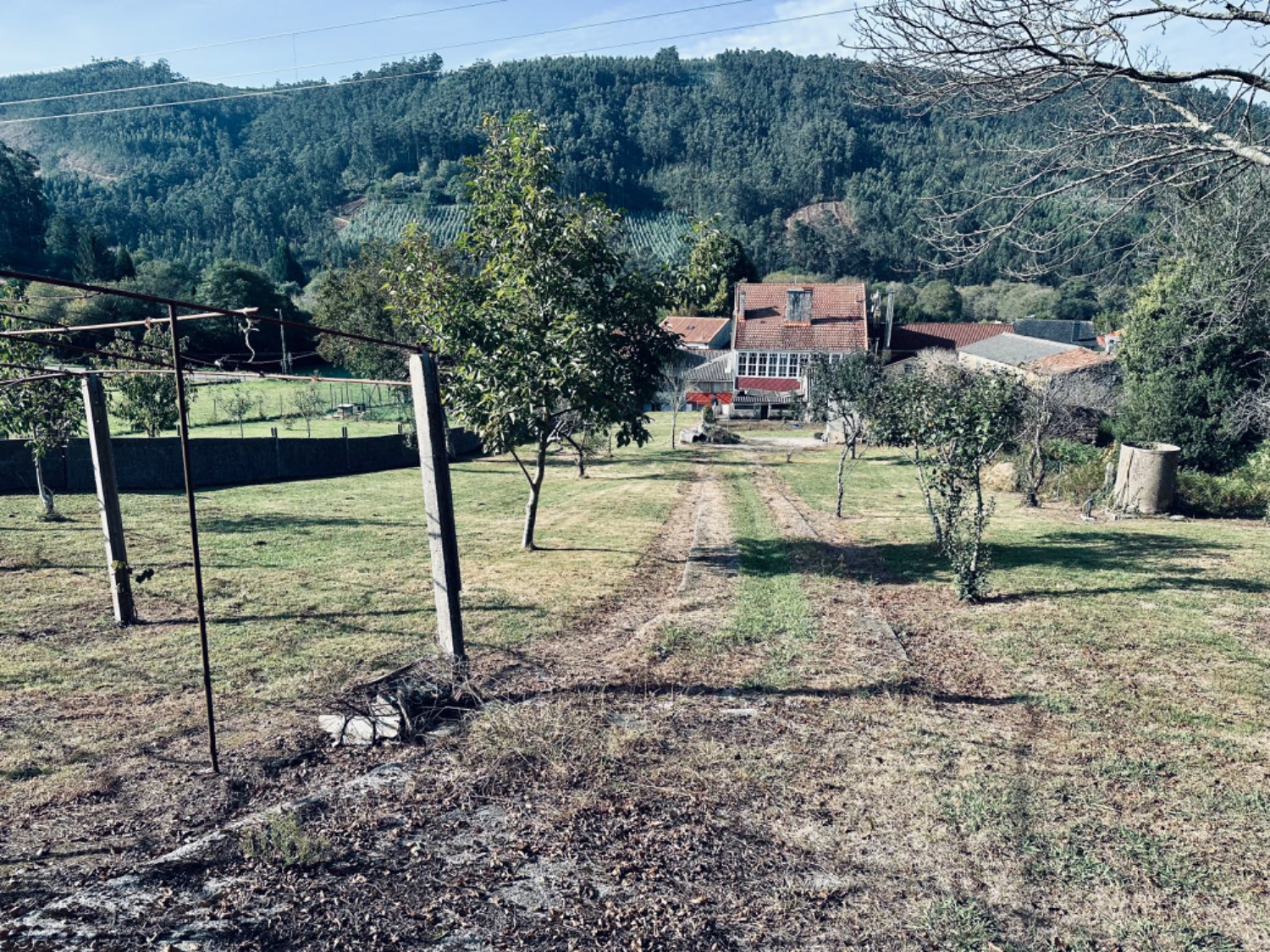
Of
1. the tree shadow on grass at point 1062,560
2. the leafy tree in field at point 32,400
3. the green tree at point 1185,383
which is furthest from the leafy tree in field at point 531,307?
the green tree at point 1185,383

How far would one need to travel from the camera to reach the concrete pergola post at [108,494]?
343 inches

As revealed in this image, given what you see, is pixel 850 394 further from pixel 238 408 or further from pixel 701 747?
pixel 238 408

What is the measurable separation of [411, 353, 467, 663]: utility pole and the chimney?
51.3m

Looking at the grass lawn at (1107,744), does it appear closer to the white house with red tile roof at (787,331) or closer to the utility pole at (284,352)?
the utility pole at (284,352)

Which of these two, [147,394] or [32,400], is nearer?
[32,400]

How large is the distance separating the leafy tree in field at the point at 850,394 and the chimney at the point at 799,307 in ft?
94.0

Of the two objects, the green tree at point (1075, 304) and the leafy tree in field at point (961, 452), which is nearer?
the leafy tree in field at point (961, 452)

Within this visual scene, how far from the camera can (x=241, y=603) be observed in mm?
10016

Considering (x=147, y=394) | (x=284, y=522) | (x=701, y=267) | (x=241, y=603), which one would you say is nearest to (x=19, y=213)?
(x=147, y=394)

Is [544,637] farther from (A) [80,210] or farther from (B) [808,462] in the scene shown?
(A) [80,210]

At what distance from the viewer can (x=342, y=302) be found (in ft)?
118

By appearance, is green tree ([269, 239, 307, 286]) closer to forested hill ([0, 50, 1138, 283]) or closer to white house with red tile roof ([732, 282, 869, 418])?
forested hill ([0, 50, 1138, 283])

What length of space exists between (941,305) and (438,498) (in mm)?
91479

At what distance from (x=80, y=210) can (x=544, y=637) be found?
175m
